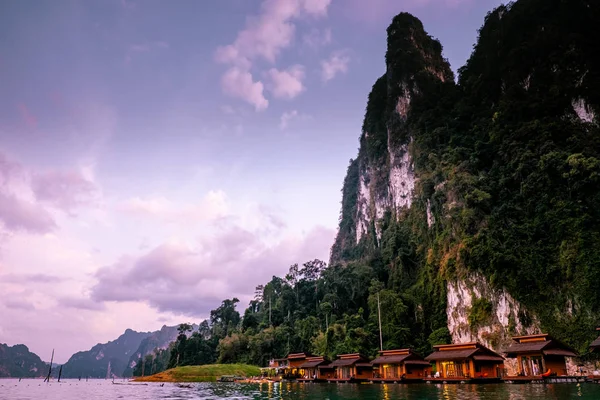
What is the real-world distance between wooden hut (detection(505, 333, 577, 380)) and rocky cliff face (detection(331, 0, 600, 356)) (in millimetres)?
5025

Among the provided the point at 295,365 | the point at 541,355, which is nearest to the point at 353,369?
the point at 295,365

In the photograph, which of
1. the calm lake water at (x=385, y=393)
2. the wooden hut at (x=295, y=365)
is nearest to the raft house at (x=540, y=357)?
the calm lake water at (x=385, y=393)

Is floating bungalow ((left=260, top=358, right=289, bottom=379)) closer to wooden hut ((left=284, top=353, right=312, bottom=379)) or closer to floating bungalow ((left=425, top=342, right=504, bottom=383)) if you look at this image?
wooden hut ((left=284, top=353, right=312, bottom=379))

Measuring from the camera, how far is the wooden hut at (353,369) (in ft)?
190

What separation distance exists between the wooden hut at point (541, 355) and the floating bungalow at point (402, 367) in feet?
38.9

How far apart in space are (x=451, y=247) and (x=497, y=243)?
39.2ft

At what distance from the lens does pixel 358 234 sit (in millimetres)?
129875

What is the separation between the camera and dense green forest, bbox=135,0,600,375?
52250 mm

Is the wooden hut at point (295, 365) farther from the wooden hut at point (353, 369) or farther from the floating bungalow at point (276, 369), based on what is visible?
the wooden hut at point (353, 369)

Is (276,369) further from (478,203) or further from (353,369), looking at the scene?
(478,203)

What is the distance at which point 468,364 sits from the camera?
45.6 meters

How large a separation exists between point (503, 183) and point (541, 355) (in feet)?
97.4

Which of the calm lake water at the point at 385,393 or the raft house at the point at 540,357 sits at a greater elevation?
the raft house at the point at 540,357

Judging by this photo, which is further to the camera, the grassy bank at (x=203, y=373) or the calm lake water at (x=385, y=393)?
the grassy bank at (x=203, y=373)
